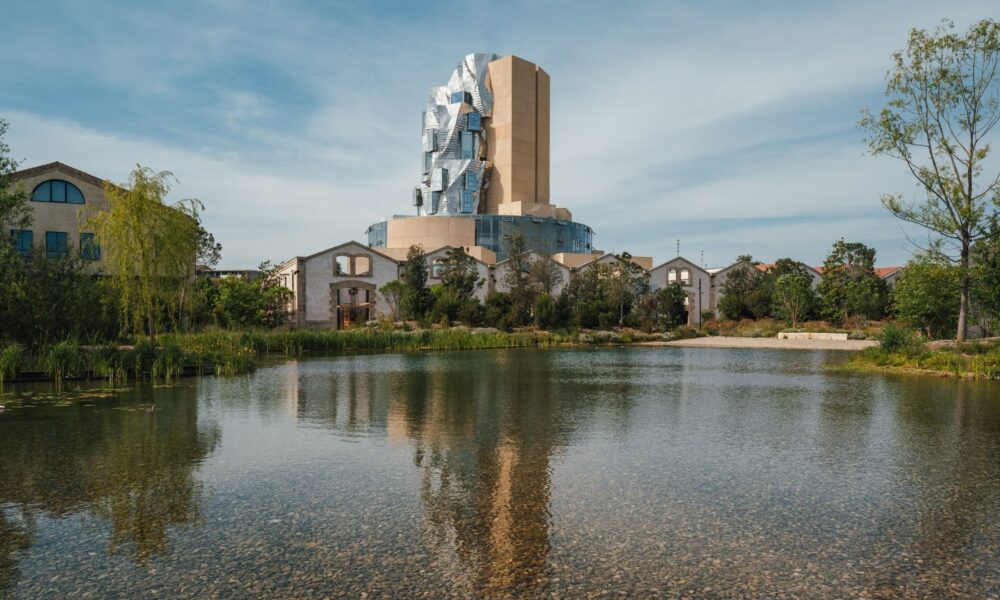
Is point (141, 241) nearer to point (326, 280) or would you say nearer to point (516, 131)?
point (326, 280)

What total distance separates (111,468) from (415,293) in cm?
4165

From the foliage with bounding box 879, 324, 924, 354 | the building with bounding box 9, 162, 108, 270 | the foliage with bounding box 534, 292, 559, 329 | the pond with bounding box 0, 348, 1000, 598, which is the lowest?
the pond with bounding box 0, 348, 1000, 598

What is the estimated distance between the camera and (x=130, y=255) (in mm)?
20344

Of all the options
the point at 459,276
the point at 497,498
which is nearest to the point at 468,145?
the point at 459,276

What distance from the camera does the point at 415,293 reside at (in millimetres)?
50031

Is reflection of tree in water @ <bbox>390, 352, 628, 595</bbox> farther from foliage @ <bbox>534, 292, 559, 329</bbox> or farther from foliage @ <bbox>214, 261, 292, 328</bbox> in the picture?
foliage @ <bbox>534, 292, 559, 329</bbox>

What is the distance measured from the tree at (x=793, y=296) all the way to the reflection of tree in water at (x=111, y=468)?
50217 millimetres

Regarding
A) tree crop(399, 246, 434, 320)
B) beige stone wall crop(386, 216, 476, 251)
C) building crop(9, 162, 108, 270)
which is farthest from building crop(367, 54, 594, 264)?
building crop(9, 162, 108, 270)

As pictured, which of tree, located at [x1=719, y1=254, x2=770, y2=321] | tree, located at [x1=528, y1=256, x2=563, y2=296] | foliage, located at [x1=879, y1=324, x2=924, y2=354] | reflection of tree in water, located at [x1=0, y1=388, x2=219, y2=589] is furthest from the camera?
tree, located at [x1=719, y1=254, x2=770, y2=321]

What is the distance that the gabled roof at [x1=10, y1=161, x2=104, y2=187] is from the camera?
40.8 m

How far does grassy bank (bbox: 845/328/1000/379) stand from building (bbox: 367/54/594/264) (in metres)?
60.8

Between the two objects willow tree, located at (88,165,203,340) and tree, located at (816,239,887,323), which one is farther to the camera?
tree, located at (816,239,887,323)

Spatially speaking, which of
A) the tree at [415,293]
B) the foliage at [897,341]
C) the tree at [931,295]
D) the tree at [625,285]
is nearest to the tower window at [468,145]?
the tree at [625,285]

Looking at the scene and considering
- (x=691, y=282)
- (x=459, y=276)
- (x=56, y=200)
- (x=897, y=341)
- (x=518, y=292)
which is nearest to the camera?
(x=897, y=341)
